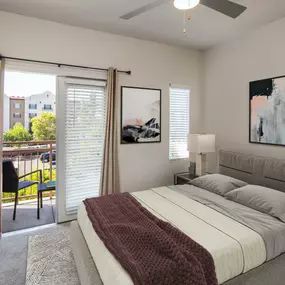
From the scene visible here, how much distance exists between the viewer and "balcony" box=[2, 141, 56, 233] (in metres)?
3.42

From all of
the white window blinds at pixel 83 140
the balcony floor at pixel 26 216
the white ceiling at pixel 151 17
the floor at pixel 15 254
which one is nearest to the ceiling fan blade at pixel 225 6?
the white ceiling at pixel 151 17

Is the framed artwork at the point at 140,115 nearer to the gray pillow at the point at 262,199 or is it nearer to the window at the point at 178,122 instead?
the window at the point at 178,122

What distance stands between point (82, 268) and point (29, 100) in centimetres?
356

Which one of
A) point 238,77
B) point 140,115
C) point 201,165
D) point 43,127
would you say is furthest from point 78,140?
point 238,77

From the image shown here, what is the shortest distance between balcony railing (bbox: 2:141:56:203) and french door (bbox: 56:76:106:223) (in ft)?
4.06

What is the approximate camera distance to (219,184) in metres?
2.73

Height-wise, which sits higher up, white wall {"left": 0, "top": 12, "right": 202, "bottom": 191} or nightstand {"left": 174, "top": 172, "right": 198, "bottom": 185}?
white wall {"left": 0, "top": 12, "right": 202, "bottom": 191}

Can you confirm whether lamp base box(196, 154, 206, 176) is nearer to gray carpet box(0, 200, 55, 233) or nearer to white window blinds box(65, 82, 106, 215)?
white window blinds box(65, 82, 106, 215)

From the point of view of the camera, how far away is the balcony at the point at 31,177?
11.2 ft

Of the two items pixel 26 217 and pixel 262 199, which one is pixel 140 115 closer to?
pixel 262 199

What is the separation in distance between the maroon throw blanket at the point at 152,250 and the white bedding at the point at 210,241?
0.21 ft

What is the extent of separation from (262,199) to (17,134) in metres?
4.06

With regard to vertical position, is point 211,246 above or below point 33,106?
below

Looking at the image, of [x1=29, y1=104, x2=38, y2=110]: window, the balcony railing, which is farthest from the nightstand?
[x1=29, y1=104, x2=38, y2=110]: window
